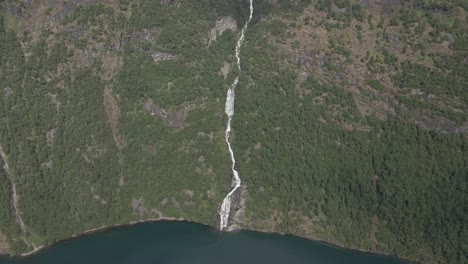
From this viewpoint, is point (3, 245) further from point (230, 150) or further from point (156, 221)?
point (230, 150)

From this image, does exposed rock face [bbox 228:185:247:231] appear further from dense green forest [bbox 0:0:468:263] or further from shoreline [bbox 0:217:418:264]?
dense green forest [bbox 0:0:468:263]

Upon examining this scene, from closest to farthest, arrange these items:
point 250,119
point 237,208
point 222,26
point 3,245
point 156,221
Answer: point 3,245
point 237,208
point 156,221
point 250,119
point 222,26

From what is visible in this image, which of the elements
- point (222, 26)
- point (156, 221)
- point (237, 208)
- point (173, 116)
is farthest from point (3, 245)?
point (222, 26)

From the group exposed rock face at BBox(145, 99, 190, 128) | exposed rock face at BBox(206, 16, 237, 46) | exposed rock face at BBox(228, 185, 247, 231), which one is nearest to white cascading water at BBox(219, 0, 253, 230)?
exposed rock face at BBox(228, 185, 247, 231)

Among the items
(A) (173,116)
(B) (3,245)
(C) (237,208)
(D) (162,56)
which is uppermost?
(D) (162,56)

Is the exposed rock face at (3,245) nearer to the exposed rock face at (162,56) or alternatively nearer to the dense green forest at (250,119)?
the dense green forest at (250,119)

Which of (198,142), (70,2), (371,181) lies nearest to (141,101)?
(198,142)

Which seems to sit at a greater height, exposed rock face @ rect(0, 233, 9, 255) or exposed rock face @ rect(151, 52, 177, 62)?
exposed rock face @ rect(151, 52, 177, 62)
